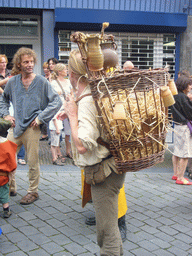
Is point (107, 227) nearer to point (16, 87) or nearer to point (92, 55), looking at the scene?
point (92, 55)

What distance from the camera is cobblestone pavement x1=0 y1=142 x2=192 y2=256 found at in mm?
3639

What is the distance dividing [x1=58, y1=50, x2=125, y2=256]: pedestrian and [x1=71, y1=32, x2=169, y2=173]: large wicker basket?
0.12 metres

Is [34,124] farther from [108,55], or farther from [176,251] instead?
[176,251]

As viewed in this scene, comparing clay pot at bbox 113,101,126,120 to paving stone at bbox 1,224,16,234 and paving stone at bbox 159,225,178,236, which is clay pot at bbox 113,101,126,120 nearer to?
paving stone at bbox 159,225,178,236

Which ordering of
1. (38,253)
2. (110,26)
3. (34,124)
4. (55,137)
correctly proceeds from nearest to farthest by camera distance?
1. (38,253)
2. (34,124)
3. (55,137)
4. (110,26)

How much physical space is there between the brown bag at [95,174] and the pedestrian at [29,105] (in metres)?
2.07

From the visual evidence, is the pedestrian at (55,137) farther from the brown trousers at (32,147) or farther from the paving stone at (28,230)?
the paving stone at (28,230)

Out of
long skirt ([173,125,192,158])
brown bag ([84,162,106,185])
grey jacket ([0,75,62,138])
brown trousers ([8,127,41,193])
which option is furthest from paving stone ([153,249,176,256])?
long skirt ([173,125,192,158])

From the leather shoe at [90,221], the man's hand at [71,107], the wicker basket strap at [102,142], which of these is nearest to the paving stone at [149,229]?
the leather shoe at [90,221]

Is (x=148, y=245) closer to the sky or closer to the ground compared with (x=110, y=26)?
closer to the ground

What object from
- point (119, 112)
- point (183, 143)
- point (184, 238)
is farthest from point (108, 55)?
point (183, 143)

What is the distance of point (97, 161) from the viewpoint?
2725 mm

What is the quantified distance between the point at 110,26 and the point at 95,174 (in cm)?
815

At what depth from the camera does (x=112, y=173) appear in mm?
2787
